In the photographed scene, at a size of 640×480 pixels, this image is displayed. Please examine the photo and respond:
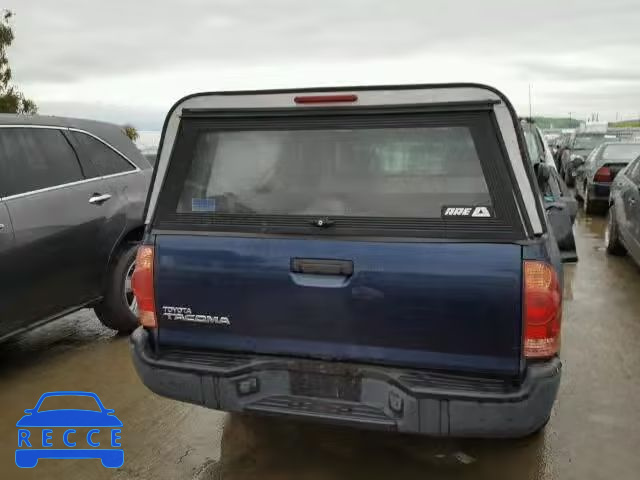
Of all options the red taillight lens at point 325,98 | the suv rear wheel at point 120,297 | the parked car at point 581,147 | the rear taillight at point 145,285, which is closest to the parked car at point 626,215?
the red taillight lens at point 325,98

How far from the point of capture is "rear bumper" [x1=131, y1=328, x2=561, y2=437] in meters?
2.60

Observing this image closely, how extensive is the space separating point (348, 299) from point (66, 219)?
286 cm

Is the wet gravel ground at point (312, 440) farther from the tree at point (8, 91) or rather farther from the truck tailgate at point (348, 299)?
the tree at point (8, 91)

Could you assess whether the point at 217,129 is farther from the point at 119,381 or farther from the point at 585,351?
the point at 585,351

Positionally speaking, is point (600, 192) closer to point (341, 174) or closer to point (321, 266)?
point (341, 174)

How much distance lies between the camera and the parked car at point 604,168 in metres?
11.5

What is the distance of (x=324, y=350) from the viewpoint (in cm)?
284

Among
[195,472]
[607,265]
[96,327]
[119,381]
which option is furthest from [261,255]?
[607,265]

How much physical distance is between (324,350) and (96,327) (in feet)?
11.8

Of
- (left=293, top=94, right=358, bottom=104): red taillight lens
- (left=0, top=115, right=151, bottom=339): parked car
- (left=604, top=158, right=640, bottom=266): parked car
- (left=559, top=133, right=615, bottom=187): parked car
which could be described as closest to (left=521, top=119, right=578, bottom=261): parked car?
(left=604, top=158, right=640, bottom=266): parked car

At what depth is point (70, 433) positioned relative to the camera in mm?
3730

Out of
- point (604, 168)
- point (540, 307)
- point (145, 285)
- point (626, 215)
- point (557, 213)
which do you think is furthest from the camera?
point (604, 168)

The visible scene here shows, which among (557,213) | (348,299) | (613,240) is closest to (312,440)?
(348,299)

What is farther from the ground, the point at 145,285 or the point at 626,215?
the point at 145,285
